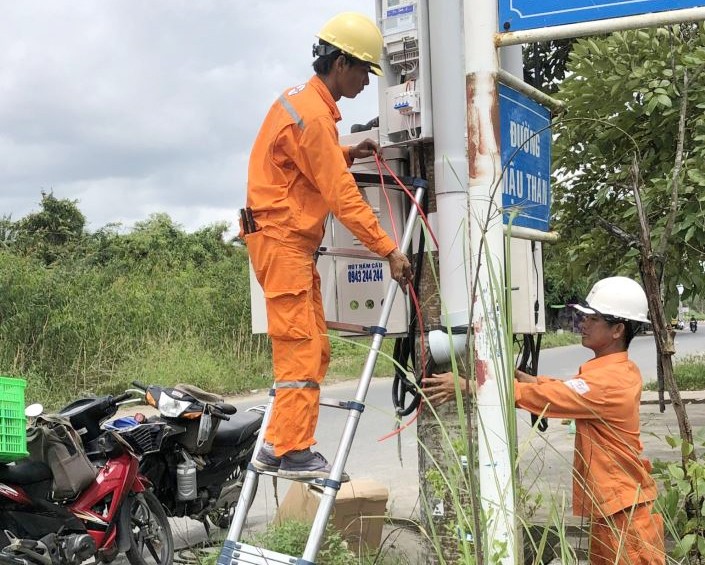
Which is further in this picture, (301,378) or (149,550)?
(149,550)

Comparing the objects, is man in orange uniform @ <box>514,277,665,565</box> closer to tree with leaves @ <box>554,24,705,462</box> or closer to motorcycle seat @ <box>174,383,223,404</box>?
tree with leaves @ <box>554,24,705,462</box>

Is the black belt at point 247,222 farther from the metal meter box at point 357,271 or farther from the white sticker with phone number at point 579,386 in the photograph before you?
the white sticker with phone number at point 579,386

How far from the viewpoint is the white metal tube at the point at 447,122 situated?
354 centimetres

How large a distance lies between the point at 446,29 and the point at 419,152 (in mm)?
547

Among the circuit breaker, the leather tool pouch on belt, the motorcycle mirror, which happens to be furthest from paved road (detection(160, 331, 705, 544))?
the motorcycle mirror

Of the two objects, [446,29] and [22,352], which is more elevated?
[446,29]

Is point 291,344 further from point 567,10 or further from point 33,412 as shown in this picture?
point 33,412

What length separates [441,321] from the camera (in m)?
3.81

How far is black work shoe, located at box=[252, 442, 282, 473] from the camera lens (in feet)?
11.0

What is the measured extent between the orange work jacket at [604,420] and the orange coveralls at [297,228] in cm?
79

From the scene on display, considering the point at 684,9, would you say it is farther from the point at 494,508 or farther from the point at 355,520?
the point at 355,520

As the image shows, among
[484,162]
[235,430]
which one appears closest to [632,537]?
[484,162]

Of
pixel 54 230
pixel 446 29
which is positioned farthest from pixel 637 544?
pixel 54 230

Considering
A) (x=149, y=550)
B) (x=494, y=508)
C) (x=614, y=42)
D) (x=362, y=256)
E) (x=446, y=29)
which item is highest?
(x=614, y=42)
